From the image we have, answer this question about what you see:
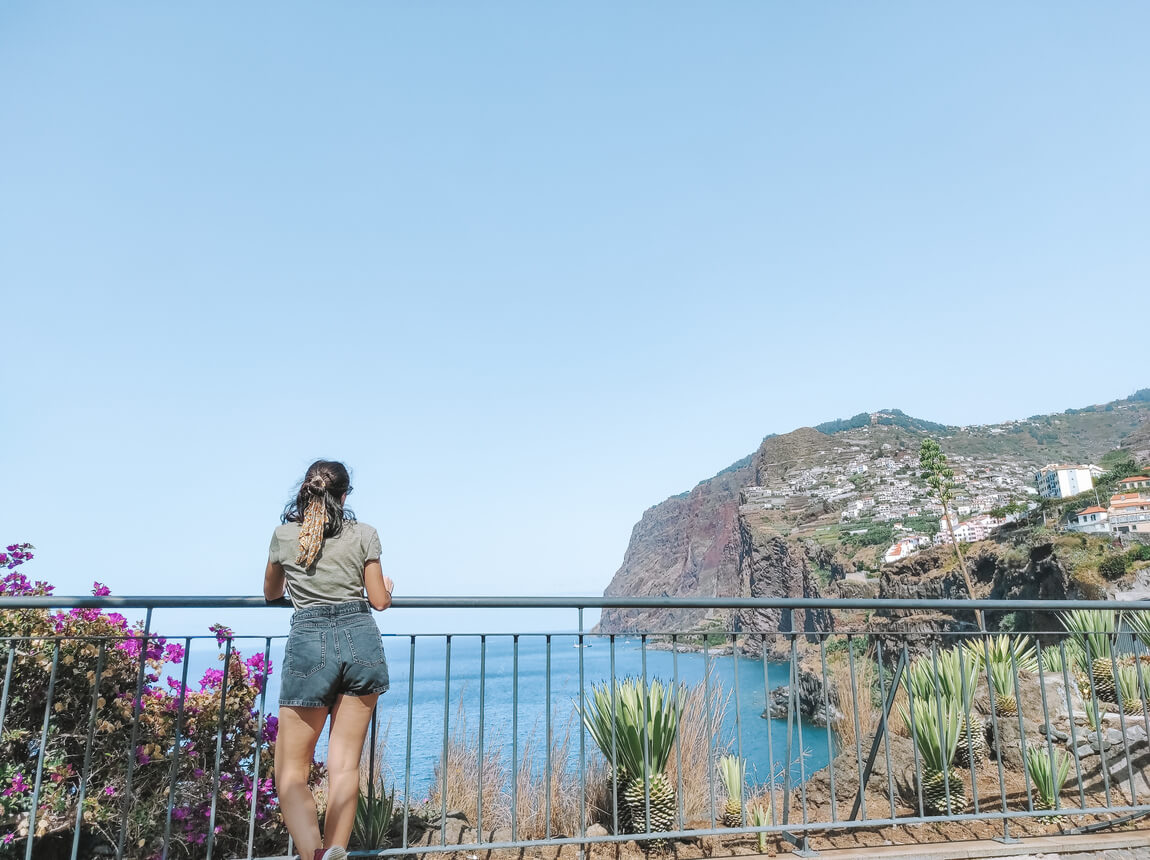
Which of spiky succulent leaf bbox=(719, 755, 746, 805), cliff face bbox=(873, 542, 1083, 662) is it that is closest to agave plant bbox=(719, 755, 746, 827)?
spiky succulent leaf bbox=(719, 755, 746, 805)

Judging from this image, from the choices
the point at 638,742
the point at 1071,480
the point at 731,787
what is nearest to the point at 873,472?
the point at 1071,480

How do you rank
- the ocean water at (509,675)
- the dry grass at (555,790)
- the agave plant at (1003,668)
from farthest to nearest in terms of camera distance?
the agave plant at (1003,668) → the dry grass at (555,790) → the ocean water at (509,675)

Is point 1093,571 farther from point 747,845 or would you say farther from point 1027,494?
point 1027,494

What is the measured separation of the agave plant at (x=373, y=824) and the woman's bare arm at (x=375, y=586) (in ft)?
4.05

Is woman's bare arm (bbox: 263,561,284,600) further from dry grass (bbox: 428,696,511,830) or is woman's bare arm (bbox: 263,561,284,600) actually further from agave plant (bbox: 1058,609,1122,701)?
agave plant (bbox: 1058,609,1122,701)

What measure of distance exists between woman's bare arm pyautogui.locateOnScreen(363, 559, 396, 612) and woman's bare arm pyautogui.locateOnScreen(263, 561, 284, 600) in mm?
348

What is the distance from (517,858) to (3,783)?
9.08ft

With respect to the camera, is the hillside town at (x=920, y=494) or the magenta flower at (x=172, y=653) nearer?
the magenta flower at (x=172, y=653)

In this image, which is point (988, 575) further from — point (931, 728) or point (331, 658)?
point (331, 658)

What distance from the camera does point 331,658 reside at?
2816mm

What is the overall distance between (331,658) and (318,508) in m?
0.61

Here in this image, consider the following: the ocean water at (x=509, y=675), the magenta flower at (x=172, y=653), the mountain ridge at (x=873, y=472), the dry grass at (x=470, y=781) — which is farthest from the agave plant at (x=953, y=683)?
the mountain ridge at (x=873, y=472)

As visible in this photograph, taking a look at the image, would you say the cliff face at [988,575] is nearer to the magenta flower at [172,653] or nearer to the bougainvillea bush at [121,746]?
the bougainvillea bush at [121,746]

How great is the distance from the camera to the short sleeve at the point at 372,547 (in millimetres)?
3018
